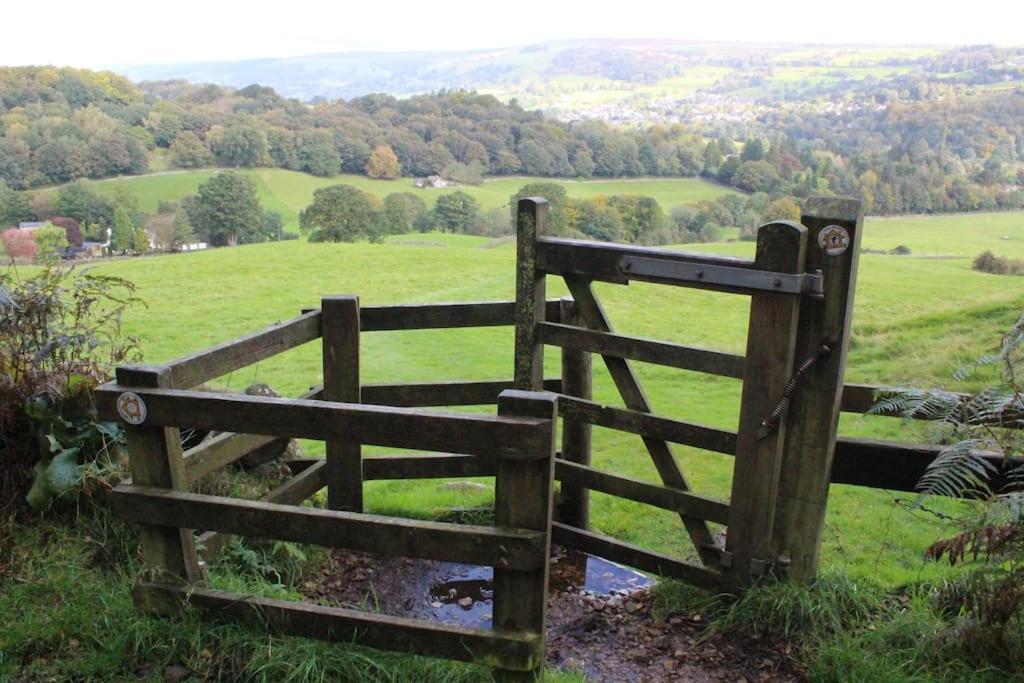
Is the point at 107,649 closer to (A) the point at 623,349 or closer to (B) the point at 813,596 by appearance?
(A) the point at 623,349

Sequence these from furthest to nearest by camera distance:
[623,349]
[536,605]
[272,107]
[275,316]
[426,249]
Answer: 1. [272,107]
2. [426,249]
3. [275,316]
4. [623,349]
5. [536,605]

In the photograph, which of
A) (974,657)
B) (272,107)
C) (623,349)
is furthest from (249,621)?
(272,107)

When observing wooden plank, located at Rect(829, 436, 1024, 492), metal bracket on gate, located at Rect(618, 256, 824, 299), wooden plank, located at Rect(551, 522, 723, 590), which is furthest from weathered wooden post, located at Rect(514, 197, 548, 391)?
wooden plank, located at Rect(829, 436, 1024, 492)

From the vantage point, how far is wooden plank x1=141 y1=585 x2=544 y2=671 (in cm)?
337

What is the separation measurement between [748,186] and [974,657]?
103 ft

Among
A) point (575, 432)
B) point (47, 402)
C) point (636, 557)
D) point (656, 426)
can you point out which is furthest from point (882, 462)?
point (47, 402)

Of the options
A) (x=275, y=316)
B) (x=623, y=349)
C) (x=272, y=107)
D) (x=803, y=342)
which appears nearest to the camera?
(x=803, y=342)

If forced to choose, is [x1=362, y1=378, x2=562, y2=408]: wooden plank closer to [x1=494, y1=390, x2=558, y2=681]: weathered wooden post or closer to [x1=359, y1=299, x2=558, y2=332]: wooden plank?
[x1=359, y1=299, x2=558, y2=332]: wooden plank

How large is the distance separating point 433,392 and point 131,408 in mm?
2396

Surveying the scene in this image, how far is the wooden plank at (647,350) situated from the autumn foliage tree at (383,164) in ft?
137

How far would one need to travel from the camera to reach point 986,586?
3623 millimetres

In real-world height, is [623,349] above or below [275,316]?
above

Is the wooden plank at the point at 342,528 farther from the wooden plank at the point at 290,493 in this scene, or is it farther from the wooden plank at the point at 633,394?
the wooden plank at the point at 633,394

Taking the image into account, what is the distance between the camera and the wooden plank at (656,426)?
461 centimetres
